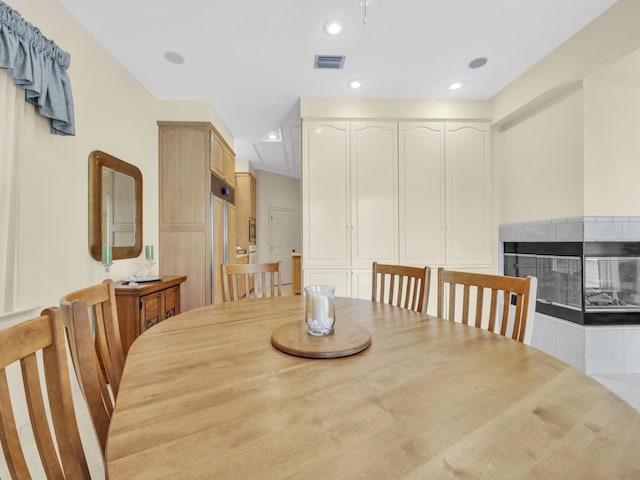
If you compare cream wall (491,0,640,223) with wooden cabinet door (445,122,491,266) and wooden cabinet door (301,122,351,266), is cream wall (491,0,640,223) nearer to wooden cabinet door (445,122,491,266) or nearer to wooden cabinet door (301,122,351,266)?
wooden cabinet door (445,122,491,266)

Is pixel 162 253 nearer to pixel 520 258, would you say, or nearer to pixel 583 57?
pixel 520 258

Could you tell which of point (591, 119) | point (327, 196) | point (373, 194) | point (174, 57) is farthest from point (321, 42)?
point (591, 119)

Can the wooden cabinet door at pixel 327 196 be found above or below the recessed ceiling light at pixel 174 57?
below

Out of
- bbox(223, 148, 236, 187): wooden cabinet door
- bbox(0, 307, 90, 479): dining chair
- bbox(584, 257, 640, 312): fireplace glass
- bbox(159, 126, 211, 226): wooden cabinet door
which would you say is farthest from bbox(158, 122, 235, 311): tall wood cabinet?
bbox(584, 257, 640, 312): fireplace glass

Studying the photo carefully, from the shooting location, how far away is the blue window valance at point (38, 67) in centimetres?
150

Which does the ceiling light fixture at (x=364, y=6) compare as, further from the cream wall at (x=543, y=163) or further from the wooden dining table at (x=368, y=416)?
the wooden dining table at (x=368, y=416)

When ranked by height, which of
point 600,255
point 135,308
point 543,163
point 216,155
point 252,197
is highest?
point 216,155

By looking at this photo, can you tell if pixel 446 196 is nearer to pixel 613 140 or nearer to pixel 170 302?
pixel 613 140

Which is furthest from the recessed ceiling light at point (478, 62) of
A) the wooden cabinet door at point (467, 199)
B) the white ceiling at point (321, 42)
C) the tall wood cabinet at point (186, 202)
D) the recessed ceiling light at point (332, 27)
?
the tall wood cabinet at point (186, 202)

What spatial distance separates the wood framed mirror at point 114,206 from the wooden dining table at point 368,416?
5.66 feet

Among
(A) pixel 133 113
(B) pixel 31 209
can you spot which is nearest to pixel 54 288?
(B) pixel 31 209

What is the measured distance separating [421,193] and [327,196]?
1047 mm

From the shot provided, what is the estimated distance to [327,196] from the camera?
3162mm

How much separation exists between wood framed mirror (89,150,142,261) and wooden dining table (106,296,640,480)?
172 centimetres
